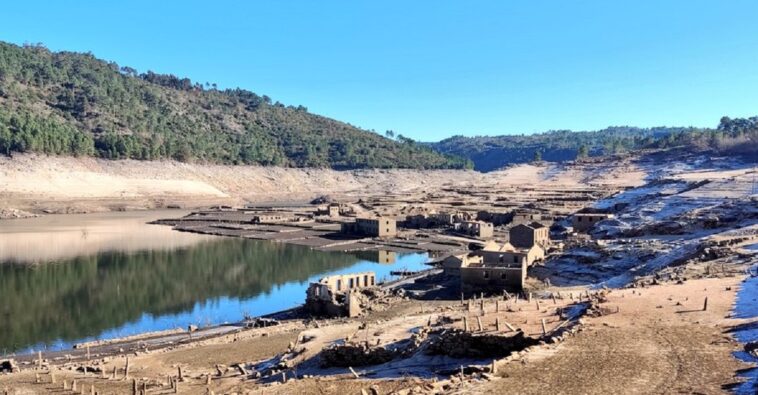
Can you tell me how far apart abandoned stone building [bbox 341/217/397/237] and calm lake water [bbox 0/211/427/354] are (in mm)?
10088

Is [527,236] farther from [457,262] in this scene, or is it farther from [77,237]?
[77,237]

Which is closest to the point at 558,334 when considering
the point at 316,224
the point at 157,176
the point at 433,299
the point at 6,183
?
the point at 433,299

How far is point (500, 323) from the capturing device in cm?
2416

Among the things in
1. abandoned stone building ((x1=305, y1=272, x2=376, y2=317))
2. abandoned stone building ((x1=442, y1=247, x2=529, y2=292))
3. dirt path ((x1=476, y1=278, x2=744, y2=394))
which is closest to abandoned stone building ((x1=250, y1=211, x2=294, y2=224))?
abandoned stone building ((x1=305, y1=272, x2=376, y2=317))

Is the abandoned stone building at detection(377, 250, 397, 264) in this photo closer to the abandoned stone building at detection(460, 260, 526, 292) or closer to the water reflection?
the abandoned stone building at detection(460, 260, 526, 292)

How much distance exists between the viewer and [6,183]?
106438mm

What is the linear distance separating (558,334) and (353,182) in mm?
157511

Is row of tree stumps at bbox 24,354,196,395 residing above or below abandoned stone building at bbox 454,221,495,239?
below

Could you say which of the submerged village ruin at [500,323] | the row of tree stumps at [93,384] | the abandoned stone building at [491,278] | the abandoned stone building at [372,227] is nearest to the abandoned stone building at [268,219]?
the abandoned stone building at [372,227]

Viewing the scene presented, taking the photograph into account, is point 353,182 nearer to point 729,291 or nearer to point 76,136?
point 76,136

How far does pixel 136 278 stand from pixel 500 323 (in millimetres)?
42143

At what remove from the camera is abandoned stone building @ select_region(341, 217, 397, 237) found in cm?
8119

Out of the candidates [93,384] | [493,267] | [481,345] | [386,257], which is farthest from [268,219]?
[481,345]

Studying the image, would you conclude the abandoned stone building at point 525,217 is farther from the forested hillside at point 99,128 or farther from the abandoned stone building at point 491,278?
the forested hillside at point 99,128
